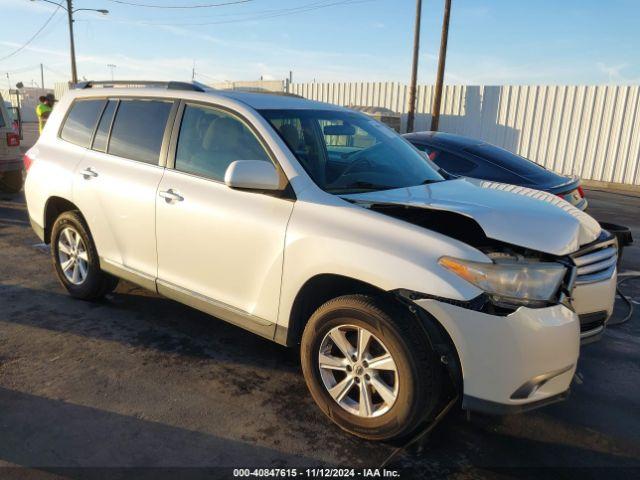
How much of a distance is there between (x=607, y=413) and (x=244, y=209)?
2584 mm

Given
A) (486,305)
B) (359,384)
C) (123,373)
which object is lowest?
(123,373)

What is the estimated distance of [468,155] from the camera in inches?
269

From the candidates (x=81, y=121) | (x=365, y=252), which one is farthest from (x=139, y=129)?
(x=365, y=252)

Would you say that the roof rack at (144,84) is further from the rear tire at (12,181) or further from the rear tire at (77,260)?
the rear tire at (12,181)

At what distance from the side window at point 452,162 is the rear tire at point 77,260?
426 centimetres

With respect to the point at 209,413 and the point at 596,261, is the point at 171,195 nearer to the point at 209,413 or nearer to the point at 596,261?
the point at 209,413

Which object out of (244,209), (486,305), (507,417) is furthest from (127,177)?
(507,417)

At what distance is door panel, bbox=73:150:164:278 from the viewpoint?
3828mm

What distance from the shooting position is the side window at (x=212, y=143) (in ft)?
11.2

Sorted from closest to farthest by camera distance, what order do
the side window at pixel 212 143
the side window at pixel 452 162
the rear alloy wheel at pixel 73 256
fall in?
the side window at pixel 212 143 → the rear alloy wheel at pixel 73 256 → the side window at pixel 452 162

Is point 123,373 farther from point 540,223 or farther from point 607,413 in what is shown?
point 607,413

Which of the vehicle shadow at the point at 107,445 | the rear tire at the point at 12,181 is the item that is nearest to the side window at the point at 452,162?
the vehicle shadow at the point at 107,445

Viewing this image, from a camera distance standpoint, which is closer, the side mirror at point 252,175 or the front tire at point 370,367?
the front tire at point 370,367

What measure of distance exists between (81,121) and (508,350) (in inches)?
159
